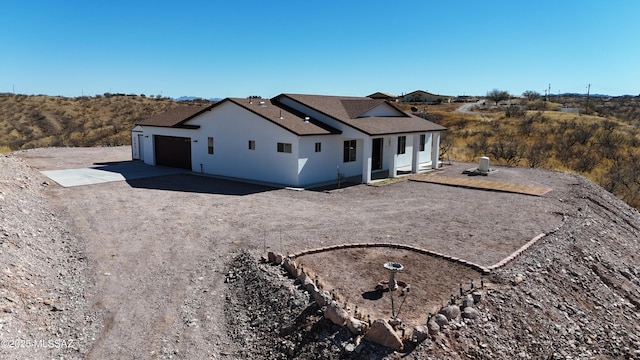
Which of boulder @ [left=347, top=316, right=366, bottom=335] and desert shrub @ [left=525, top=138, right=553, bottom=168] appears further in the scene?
desert shrub @ [left=525, top=138, right=553, bottom=168]

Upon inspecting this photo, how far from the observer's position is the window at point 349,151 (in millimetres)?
23297

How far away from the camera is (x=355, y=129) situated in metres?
21.7

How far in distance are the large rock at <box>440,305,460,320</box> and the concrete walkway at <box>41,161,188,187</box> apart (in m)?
17.3

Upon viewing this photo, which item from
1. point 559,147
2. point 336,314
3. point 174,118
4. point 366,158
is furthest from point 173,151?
point 559,147

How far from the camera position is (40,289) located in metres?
8.89

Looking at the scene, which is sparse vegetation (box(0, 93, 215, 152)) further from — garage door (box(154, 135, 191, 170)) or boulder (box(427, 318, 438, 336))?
boulder (box(427, 318, 438, 336))

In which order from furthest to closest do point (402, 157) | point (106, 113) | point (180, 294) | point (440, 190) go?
point (106, 113)
point (402, 157)
point (440, 190)
point (180, 294)

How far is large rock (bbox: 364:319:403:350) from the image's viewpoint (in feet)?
22.5

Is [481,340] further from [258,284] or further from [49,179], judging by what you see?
[49,179]

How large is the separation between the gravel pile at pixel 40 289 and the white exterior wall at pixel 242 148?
964cm

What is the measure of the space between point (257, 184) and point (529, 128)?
36.6 meters

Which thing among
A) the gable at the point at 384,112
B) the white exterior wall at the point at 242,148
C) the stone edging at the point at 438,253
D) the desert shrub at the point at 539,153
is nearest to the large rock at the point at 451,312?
the stone edging at the point at 438,253

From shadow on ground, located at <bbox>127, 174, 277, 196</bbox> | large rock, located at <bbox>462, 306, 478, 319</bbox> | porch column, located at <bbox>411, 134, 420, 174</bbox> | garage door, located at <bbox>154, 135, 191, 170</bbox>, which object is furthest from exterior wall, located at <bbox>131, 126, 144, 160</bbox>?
large rock, located at <bbox>462, 306, 478, 319</bbox>

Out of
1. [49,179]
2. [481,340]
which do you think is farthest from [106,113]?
[481,340]
